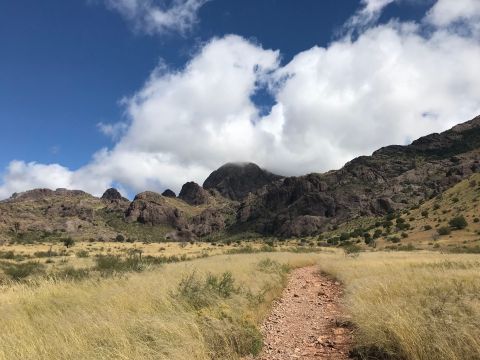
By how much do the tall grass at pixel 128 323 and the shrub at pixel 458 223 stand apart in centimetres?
5273

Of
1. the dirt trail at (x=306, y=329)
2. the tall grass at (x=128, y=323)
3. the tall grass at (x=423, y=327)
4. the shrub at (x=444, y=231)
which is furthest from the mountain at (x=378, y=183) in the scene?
the tall grass at (x=423, y=327)

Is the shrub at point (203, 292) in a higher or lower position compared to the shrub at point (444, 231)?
lower

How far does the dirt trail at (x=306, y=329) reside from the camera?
806 centimetres

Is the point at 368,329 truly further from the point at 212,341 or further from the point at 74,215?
the point at 74,215

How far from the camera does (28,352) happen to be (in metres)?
6.51

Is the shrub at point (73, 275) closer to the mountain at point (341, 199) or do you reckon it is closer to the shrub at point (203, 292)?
the shrub at point (203, 292)

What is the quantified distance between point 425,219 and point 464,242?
20518 millimetres

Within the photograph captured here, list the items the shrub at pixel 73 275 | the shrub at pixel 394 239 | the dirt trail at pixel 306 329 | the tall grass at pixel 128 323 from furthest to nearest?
the shrub at pixel 394 239 → the shrub at pixel 73 275 → the dirt trail at pixel 306 329 → the tall grass at pixel 128 323

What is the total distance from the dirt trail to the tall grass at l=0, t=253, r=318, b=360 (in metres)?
0.50

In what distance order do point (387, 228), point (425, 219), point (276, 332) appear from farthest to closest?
point (387, 228), point (425, 219), point (276, 332)

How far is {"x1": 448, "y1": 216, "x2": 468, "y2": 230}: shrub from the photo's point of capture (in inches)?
2216

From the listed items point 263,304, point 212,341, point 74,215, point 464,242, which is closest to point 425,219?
point 464,242

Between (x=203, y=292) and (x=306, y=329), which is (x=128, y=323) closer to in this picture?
(x=203, y=292)

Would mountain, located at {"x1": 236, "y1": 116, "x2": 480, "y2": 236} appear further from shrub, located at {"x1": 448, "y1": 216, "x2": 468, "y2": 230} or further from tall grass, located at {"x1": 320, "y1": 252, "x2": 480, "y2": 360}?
tall grass, located at {"x1": 320, "y1": 252, "x2": 480, "y2": 360}
